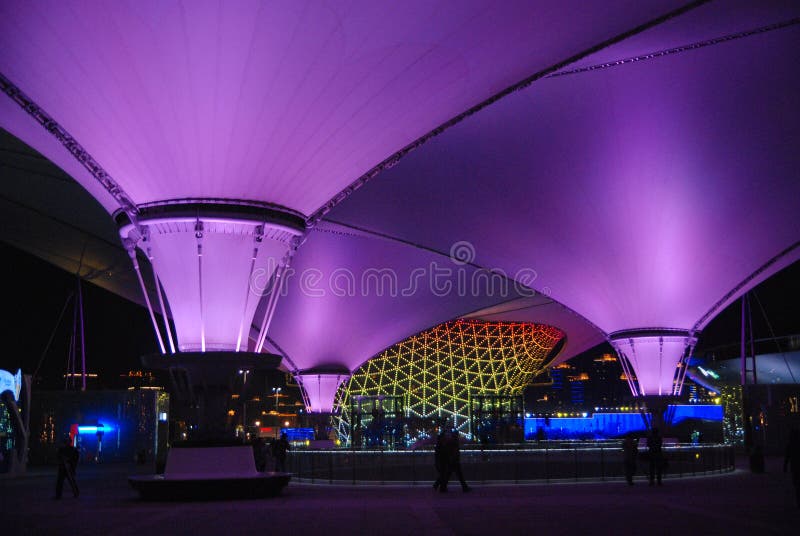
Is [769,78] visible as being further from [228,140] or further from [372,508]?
[372,508]

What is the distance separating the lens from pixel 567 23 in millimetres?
13039

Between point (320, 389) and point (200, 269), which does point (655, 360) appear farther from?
point (200, 269)

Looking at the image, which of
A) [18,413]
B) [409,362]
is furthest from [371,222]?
[409,362]

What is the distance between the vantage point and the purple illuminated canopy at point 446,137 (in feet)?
41.5

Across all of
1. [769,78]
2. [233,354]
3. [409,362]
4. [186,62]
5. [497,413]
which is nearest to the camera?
[186,62]

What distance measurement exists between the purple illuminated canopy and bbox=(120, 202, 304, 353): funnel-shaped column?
0.04 metres

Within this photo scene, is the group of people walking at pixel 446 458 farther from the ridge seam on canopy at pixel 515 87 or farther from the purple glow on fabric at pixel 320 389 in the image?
the purple glow on fabric at pixel 320 389

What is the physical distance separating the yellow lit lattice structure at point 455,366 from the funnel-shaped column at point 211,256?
131ft

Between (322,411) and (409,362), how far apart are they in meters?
17.4

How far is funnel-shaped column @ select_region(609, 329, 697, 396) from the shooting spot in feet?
92.9

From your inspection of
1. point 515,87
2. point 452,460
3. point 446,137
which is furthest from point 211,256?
point 446,137

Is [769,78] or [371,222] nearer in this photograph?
[769,78]

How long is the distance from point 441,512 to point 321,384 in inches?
1120

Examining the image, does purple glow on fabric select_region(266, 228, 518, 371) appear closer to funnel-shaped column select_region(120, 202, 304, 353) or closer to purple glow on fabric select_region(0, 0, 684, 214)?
funnel-shaped column select_region(120, 202, 304, 353)
